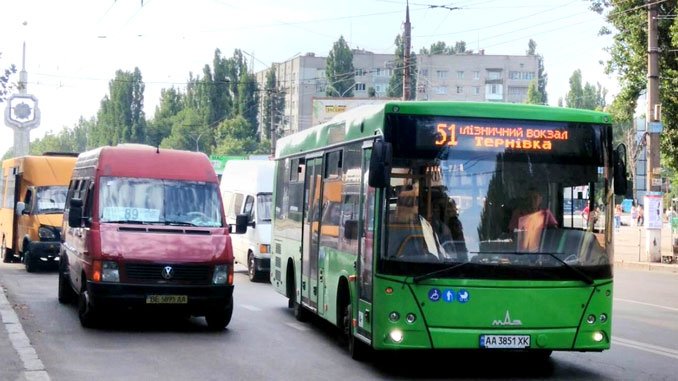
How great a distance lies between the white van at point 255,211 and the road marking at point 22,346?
7.81m

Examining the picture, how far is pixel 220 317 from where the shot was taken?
1404cm

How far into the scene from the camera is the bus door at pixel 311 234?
45.2ft

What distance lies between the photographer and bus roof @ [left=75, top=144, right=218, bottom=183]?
1460cm

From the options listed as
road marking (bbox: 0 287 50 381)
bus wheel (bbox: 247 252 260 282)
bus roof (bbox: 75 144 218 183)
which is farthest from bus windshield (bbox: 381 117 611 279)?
bus wheel (bbox: 247 252 260 282)

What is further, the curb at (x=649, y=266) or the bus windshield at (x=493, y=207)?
the curb at (x=649, y=266)

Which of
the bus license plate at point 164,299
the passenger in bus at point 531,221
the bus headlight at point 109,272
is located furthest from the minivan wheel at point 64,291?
the passenger in bus at point 531,221

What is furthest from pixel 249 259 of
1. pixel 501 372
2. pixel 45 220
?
pixel 501 372

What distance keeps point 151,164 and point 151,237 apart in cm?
149

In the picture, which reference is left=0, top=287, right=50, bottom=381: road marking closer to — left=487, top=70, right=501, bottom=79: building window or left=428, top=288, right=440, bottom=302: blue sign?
left=428, top=288, right=440, bottom=302: blue sign

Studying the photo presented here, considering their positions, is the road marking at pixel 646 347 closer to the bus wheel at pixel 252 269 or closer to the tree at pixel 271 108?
the bus wheel at pixel 252 269

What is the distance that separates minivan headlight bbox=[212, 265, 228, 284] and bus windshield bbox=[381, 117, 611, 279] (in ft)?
12.7

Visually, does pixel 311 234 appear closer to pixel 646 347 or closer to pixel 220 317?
pixel 220 317

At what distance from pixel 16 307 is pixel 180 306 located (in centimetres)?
422

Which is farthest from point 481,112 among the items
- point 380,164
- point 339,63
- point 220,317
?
point 339,63
